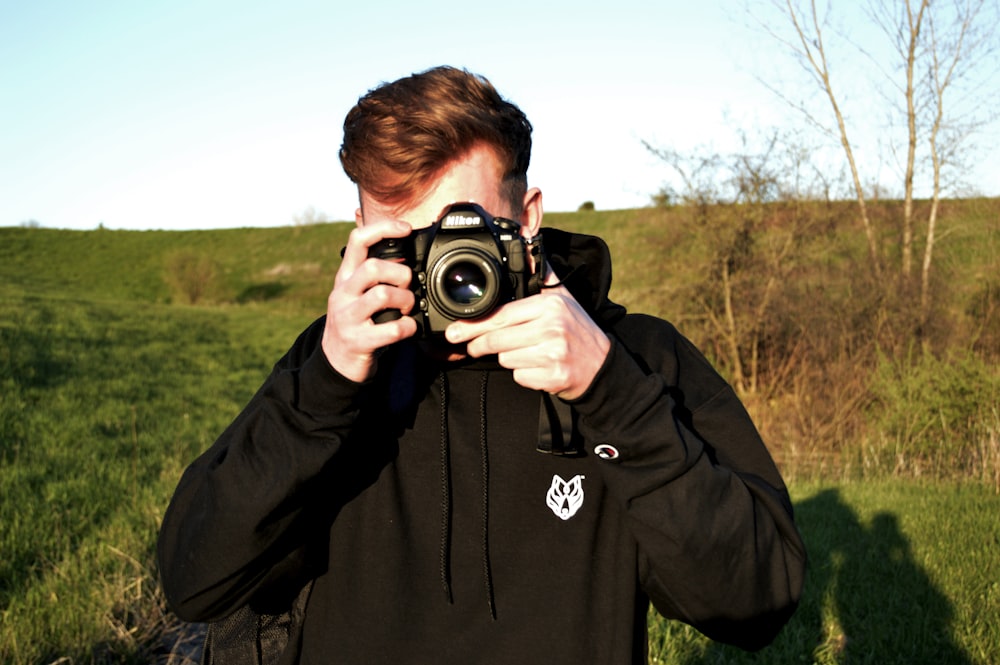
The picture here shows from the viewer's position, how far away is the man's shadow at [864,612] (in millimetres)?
3695

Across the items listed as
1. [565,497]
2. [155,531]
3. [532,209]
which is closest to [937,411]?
[155,531]

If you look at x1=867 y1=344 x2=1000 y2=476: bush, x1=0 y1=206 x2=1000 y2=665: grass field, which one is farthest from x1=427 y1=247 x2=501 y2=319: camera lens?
x1=867 y1=344 x2=1000 y2=476: bush

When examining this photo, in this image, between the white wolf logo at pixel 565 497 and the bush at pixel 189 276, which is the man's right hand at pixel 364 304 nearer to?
the white wolf logo at pixel 565 497

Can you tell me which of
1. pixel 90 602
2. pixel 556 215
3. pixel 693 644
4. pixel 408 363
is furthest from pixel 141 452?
pixel 556 215

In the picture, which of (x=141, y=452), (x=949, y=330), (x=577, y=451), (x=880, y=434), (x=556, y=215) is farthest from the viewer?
(x=556, y=215)

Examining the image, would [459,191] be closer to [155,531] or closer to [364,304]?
[364,304]

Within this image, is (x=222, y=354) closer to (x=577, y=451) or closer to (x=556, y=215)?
(x=577, y=451)

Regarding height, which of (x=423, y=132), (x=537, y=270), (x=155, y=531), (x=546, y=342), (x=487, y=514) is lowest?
(x=155, y=531)

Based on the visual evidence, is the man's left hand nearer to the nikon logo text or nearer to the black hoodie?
the black hoodie

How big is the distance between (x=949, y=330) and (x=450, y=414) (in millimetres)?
13208

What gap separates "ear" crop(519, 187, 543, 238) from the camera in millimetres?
1690

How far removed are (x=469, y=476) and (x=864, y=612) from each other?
3.47 meters

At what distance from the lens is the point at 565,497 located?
57.3 inches

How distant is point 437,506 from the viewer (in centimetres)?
147
